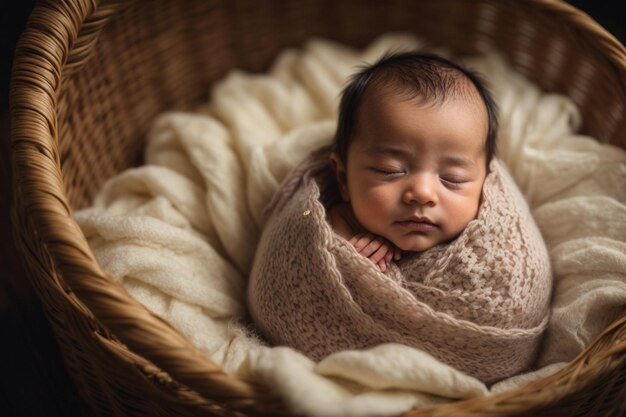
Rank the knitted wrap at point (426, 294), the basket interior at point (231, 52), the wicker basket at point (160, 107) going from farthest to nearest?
the basket interior at point (231, 52) → the knitted wrap at point (426, 294) → the wicker basket at point (160, 107)

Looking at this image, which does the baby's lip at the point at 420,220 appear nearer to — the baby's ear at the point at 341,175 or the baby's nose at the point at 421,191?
the baby's nose at the point at 421,191

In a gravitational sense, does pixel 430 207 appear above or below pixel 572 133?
above

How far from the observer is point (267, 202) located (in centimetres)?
125

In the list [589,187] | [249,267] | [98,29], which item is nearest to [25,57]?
[98,29]

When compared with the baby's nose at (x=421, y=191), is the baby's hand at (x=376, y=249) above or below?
below

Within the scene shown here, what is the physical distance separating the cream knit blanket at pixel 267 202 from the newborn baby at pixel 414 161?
0.22 metres

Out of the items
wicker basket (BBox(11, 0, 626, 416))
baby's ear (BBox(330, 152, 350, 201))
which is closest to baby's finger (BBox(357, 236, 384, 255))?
baby's ear (BBox(330, 152, 350, 201))

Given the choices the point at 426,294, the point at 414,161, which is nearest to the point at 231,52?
the point at 414,161

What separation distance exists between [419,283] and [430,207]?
12 cm

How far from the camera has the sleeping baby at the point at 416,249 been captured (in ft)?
3.14

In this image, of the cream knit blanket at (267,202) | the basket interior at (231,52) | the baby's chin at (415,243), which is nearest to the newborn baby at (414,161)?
the baby's chin at (415,243)

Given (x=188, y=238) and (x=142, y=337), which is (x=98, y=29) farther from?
(x=142, y=337)

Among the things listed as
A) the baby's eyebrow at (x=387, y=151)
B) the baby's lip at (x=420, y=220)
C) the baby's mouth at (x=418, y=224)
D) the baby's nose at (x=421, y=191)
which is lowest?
the baby's mouth at (x=418, y=224)

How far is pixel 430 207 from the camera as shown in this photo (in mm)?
986
